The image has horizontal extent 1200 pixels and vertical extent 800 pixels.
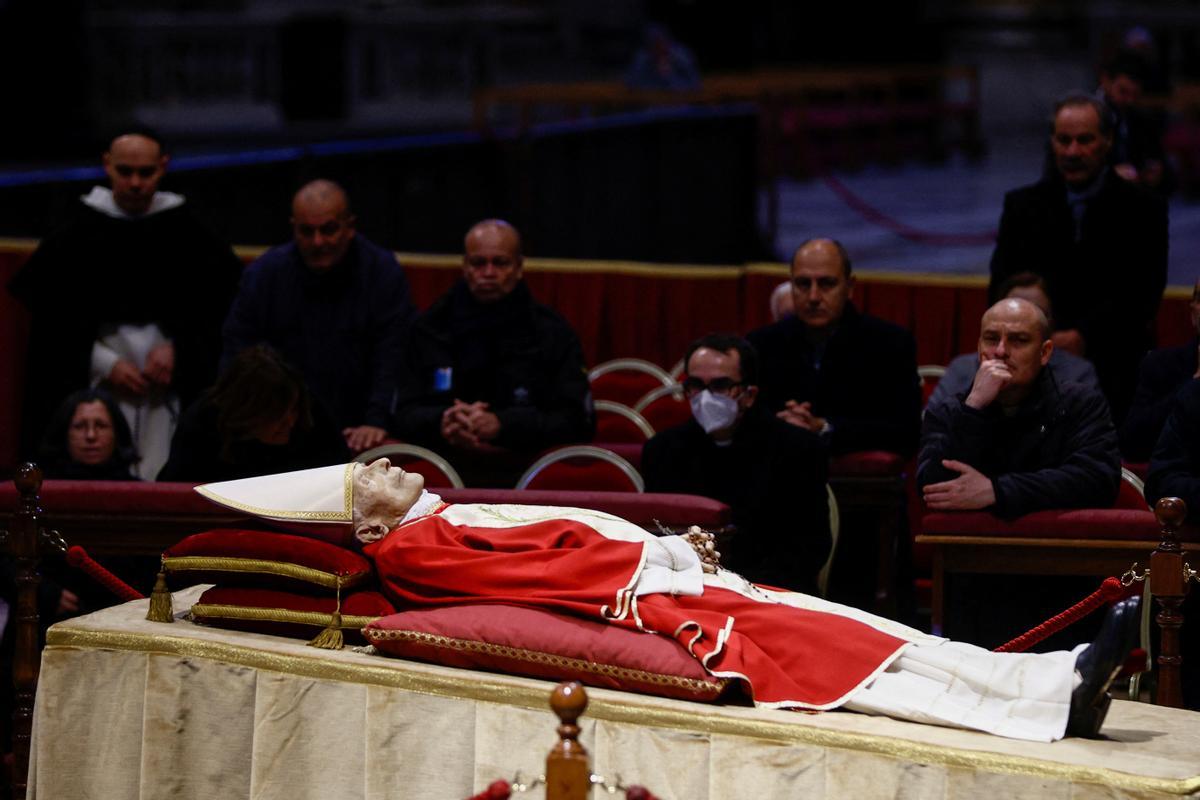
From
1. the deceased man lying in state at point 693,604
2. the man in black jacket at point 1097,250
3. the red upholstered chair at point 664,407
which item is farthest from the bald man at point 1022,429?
the red upholstered chair at point 664,407

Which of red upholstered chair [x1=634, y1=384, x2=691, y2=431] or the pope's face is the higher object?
red upholstered chair [x1=634, y1=384, x2=691, y2=431]

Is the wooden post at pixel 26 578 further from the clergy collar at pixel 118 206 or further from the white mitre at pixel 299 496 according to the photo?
the clergy collar at pixel 118 206

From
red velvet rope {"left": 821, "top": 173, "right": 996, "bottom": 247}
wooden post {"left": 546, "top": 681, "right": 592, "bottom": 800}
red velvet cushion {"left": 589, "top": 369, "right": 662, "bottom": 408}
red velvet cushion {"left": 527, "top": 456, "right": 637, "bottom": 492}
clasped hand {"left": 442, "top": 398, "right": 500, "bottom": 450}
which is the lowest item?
wooden post {"left": 546, "top": 681, "right": 592, "bottom": 800}

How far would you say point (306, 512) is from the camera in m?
4.49

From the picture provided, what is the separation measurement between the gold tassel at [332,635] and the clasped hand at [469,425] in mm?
1758

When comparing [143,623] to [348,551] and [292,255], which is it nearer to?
[348,551]

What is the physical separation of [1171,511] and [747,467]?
134 centimetres

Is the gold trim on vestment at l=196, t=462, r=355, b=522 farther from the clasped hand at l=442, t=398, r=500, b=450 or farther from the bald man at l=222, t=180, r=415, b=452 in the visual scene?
the bald man at l=222, t=180, r=415, b=452

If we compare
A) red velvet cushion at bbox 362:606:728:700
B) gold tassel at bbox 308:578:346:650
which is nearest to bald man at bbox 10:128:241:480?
gold tassel at bbox 308:578:346:650

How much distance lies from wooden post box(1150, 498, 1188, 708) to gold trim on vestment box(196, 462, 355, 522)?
1.93m

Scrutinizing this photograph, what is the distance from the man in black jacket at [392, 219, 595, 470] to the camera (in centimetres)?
641

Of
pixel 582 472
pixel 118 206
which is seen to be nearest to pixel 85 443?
pixel 118 206

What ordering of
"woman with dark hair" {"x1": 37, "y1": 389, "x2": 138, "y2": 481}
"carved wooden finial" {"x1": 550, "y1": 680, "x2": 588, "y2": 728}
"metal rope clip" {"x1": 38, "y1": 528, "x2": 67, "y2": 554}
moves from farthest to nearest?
"woman with dark hair" {"x1": 37, "y1": 389, "x2": 138, "y2": 481} → "metal rope clip" {"x1": 38, "y1": 528, "x2": 67, "y2": 554} → "carved wooden finial" {"x1": 550, "y1": 680, "x2": 588, "y2": 728}

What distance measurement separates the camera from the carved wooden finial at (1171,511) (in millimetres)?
4395
